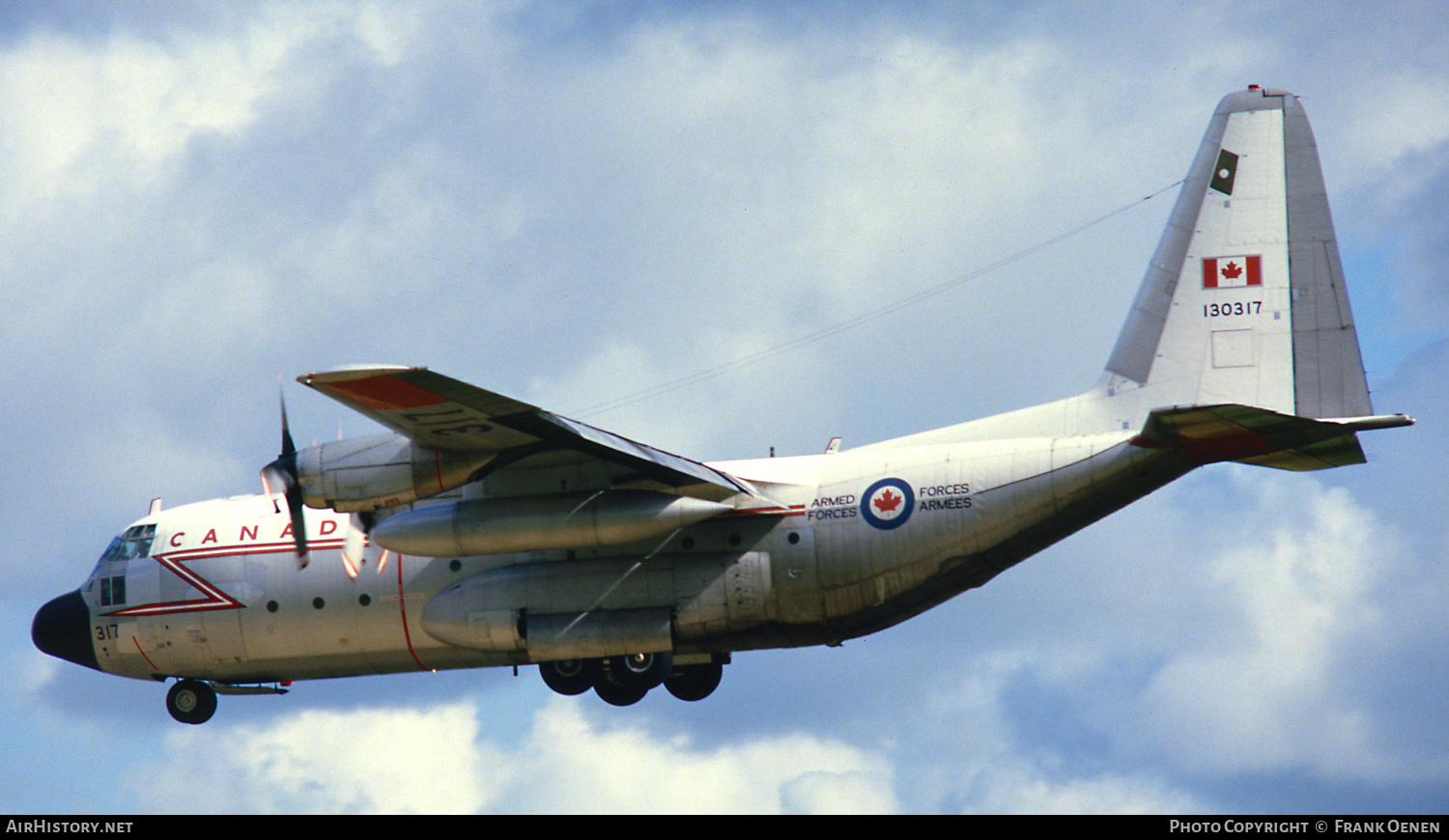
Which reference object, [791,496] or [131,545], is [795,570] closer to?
[791,496]

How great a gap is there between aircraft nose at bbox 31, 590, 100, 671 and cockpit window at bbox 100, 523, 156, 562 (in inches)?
35.3

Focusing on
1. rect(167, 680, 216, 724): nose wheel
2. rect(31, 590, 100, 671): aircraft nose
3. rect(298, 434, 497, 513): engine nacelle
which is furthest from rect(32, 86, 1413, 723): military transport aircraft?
rect(31, 590, 100, 671): aircraft nose

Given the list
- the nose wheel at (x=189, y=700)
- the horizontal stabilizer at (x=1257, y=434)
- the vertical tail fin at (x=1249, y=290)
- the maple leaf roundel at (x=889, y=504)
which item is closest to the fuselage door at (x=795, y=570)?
the maple leaf roundel at (x=889, y=504)

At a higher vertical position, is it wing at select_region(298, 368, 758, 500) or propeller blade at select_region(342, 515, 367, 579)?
wing at select_region(298, 368, 758, 500)

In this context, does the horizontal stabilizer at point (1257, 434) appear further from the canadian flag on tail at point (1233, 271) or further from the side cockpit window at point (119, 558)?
the side cockpit window at point (119, 558)

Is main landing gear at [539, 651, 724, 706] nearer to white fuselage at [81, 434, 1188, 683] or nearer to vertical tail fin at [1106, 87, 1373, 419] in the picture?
white fuselage at [81, 434, 1188, 683]

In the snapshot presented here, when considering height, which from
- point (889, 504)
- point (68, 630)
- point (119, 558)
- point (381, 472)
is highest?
point (381, 472)

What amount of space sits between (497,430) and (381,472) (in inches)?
69.4

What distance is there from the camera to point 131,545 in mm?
26672

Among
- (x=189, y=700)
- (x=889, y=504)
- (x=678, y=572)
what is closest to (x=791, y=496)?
(x=889, y=504)

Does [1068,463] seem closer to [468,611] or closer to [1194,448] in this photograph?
[1194,448]

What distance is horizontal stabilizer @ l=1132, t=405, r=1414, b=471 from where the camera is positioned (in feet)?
67.6
